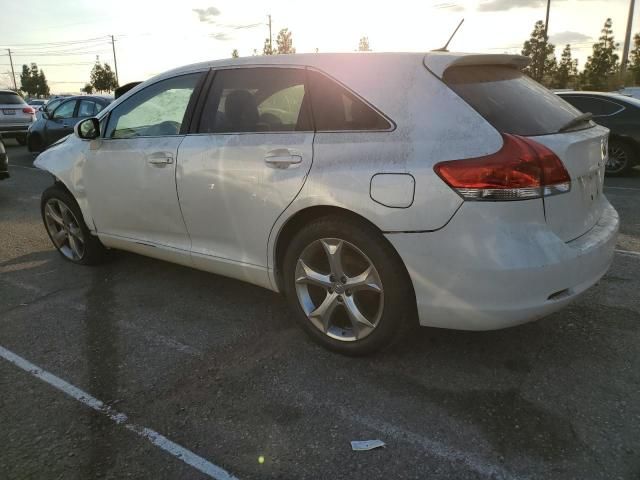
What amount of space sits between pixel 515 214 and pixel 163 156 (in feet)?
7.64

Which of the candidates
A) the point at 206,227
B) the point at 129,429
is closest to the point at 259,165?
the point at 206,227

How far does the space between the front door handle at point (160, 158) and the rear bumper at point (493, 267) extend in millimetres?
1727

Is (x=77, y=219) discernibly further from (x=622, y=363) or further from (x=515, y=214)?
(x=622, y=363)

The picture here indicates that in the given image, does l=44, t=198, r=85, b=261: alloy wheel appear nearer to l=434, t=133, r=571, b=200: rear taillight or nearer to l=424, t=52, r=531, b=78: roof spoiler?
l=424, t=52, r=531, b=78: roof spoiler

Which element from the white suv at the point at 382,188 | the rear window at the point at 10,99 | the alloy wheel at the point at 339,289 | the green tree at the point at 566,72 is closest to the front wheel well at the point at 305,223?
the white suv at the point at 382,188

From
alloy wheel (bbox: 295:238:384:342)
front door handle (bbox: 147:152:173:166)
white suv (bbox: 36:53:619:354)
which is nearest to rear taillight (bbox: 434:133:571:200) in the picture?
white suv (bbox: 36:53:619:354)

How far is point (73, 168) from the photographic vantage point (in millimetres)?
4402

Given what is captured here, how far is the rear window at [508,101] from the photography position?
8.46ft

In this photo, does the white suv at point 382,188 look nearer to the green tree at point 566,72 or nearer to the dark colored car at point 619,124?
the dark colored car at point 619,124

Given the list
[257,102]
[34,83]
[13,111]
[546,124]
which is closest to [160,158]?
[257,102]

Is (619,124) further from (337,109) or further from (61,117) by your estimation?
(61,117)

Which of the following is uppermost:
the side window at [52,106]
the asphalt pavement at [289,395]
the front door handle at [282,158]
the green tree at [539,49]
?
the green tree at [539,49]

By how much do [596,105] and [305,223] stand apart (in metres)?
8.63

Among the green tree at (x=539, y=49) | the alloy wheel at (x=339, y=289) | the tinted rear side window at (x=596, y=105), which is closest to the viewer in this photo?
the alloy wheel at (x=339, y=289)
